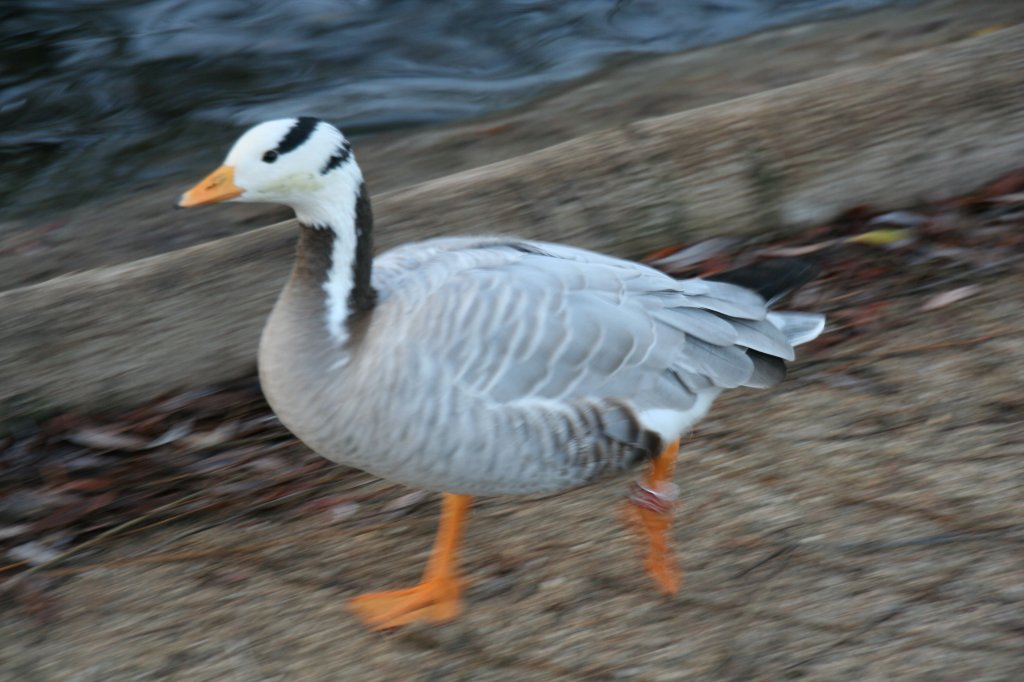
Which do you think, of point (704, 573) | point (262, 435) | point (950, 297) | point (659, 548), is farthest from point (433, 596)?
point (950, 297)

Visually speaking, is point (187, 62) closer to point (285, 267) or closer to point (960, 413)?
point (285, 267)

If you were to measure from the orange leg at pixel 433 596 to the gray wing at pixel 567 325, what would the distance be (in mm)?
510

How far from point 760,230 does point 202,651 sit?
2655 mm

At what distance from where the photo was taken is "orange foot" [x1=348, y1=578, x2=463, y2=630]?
3.19 m

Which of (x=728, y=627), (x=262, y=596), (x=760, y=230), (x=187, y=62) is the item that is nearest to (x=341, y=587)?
(x=262, y=596)

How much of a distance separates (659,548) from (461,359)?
0.77 metres

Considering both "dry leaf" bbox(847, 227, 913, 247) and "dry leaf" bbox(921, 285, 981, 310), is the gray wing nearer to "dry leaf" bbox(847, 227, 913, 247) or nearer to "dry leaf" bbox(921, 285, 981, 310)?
"dry leaf" bbox(921, 285, 981, 310)

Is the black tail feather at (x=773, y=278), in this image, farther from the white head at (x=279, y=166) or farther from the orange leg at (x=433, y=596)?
the white head at (x=279, y=166)

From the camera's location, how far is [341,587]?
3.37 meters

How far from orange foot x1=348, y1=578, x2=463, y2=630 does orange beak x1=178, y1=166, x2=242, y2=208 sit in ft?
3.85

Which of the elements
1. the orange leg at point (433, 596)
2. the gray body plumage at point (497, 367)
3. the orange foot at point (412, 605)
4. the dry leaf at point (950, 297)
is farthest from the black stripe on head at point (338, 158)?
the dry leaf at point (950, 297)

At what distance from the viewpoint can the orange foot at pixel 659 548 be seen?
3174 mm

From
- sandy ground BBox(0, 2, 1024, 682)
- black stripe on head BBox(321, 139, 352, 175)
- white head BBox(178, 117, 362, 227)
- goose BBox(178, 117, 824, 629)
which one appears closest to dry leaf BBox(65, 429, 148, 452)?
sandy ground BBox(0, 2, 1024, 682)

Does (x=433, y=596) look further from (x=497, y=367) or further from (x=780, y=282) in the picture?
(x=780, y=282)
